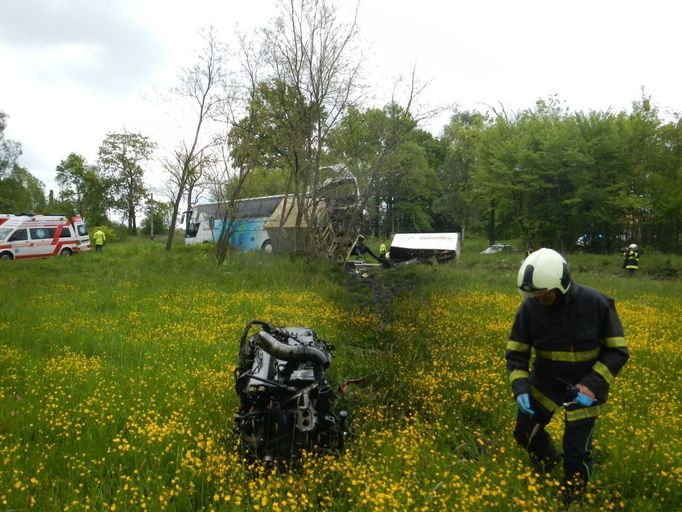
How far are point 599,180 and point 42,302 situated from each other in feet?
97.7

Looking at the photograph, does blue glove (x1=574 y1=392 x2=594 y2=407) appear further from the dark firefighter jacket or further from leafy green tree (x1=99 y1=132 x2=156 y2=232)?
leafy green tree (x1=99 y1=132 x2=156 y2=232)

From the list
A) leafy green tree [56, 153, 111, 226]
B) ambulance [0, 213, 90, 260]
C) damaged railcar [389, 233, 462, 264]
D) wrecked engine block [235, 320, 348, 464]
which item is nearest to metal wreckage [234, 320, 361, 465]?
wrecked engine block [235, 320, 348, 464]

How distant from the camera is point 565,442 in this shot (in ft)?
10.1

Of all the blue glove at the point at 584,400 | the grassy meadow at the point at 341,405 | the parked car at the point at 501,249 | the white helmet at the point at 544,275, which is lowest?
the grassy meadow at the point at 341,405

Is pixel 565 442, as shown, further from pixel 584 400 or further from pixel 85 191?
pixel 85 191

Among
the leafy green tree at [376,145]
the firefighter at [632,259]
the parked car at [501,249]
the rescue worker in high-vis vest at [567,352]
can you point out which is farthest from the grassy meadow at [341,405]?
the parked car at [501,249]

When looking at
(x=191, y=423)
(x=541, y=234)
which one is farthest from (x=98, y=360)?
(x=541, y=234)

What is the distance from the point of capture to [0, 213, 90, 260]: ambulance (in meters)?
21.5

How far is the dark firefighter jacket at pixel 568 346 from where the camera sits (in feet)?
9.63

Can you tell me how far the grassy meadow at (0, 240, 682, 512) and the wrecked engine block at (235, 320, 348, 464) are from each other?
14cm

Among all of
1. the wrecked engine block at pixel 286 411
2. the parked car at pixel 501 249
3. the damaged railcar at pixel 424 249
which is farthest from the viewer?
the parked car at pixel 501 249

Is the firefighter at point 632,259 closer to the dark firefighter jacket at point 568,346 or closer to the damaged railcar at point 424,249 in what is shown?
the damaged railcar at point 424,249

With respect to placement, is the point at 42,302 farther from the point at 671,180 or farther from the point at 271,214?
the point at 671,180

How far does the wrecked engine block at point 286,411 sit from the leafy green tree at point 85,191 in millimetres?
50380
